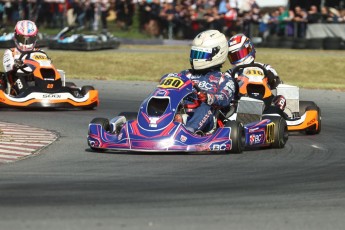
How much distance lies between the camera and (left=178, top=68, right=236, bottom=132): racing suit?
10.4 m

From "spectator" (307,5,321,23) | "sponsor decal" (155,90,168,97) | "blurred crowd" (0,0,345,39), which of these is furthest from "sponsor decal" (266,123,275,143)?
"spectator" (307,5,321,23)

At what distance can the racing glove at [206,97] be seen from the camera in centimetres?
1040

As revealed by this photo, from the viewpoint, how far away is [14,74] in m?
15.4

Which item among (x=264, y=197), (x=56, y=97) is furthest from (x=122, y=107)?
(x=264, y=197)

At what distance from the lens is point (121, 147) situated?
10156 mm

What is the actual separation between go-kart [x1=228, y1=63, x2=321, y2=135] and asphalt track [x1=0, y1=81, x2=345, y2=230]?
0.60 meters

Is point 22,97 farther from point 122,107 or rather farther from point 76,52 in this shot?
point 76,52

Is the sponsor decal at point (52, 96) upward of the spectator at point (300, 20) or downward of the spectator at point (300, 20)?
upward

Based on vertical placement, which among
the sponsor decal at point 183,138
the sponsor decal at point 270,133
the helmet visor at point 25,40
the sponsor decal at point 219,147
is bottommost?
the helmet visor at point 25,40

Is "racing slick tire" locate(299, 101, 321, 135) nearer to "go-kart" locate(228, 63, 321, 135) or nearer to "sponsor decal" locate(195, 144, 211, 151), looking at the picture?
"go-kart" locate(228, 63, 321, 135)

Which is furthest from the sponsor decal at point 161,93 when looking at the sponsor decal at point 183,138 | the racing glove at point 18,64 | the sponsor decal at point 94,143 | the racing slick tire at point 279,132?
the racing glove at point 18,64

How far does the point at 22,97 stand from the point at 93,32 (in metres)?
15.8

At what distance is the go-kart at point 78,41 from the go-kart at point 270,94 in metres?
16.2

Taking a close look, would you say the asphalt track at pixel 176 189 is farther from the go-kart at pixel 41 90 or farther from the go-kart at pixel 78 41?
the go-kart at pixel 78 41
